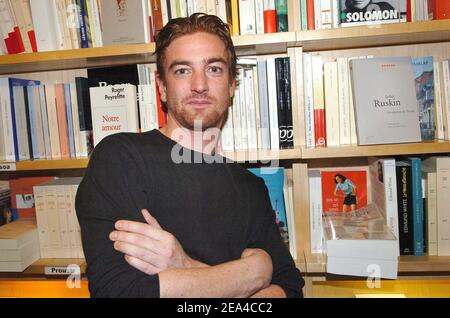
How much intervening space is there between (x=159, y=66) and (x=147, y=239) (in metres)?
0.62

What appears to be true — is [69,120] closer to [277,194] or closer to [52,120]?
[52,120]

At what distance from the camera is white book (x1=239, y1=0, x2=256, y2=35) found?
1.33 meters

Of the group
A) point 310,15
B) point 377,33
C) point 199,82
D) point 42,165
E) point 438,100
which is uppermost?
point 310,15

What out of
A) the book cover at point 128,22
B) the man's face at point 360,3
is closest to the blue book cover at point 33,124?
the book cover at point 128,22

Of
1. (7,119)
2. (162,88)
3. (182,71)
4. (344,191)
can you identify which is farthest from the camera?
(344,191)

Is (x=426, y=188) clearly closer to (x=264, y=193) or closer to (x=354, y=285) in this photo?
(x=354, y=285)

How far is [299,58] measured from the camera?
1.34 metres

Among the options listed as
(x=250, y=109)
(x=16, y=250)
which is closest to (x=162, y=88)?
(x=250, y=109)

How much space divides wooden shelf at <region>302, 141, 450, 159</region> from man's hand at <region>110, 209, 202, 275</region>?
588mm

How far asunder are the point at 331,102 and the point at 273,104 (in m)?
0.22

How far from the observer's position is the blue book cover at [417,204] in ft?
Answer: 4.35

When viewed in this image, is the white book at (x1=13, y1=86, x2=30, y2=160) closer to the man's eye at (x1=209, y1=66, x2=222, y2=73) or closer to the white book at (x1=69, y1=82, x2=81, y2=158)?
the white book at (x1=69, y1=82, x2=81, y2=158)

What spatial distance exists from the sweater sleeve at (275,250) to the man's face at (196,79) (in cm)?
35

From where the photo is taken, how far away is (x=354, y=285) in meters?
1.40
